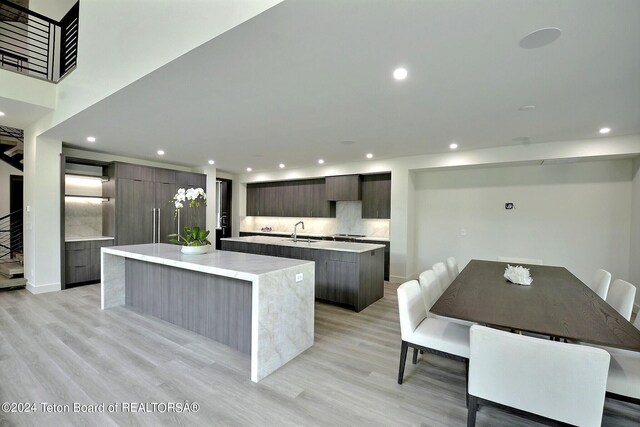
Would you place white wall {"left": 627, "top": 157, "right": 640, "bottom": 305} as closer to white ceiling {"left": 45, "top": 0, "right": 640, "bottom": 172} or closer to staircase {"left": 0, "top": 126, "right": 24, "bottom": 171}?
white ceiling {"left": 45, "top": 0, "right": 640, "bottom": 172}

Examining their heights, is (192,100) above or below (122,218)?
above

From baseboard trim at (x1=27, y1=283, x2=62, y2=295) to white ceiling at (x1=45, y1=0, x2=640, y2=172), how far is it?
2560mm

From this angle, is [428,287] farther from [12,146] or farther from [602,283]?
[12,146]

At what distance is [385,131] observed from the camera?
4113 millimetres

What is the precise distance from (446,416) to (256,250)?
13.3 feet

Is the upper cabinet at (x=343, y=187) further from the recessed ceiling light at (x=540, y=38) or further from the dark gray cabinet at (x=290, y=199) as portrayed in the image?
the recessed ceiling light at (x=540, y=38)

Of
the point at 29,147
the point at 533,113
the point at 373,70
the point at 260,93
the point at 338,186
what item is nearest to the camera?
the point at 373,70

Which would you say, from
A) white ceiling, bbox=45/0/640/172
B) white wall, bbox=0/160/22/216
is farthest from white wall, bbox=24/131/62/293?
white wall, bbox=0/160/22/216

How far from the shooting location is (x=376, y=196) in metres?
6.58

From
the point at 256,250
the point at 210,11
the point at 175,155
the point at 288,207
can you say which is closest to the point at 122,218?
the point at 175,155

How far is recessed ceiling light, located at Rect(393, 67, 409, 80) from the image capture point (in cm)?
230

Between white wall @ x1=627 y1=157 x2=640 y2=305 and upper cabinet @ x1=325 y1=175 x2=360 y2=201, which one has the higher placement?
upper cabinet @ x1=325 y1=175 x2=360 y2=201

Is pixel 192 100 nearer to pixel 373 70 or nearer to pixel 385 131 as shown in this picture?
pixel 373 70

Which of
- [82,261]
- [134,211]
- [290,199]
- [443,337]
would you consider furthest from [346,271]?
[82,261]
